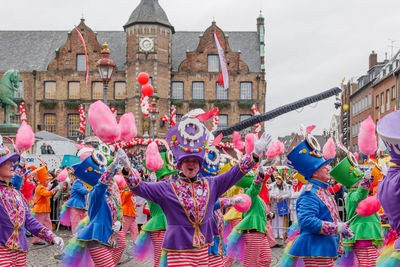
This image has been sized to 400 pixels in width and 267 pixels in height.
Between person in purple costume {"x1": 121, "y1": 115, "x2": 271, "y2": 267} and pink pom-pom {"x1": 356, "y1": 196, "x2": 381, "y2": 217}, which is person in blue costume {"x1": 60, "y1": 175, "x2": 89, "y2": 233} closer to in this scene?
person in purple costume {"x1": 121, "y1": 115, "x2": 271, "y2": 267}

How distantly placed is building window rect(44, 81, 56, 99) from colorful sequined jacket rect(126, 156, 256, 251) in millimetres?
38331

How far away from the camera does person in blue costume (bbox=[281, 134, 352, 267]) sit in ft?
17.1

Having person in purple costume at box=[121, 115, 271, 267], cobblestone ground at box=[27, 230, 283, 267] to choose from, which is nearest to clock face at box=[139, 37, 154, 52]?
cobblestone ground at box=[27, 230, 283, 267]

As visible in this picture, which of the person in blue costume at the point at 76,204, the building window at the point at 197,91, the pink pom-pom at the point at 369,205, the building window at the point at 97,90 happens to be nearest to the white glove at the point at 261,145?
the pink pom-pom at the point at 369,205

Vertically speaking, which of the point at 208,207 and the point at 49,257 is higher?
the point at 208,207

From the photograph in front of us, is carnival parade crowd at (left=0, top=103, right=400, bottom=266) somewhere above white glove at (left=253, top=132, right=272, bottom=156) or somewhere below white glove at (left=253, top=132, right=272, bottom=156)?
below

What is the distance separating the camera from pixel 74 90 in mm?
40938

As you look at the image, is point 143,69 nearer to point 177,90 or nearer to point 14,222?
point 177,90

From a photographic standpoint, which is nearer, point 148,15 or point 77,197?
point 77,197

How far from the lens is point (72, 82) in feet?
135

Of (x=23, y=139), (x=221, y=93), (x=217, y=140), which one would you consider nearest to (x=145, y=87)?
(x=23, y=139)

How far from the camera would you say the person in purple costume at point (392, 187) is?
3.77 m

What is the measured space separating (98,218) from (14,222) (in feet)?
4.62

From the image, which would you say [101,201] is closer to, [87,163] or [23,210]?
[87,163]
